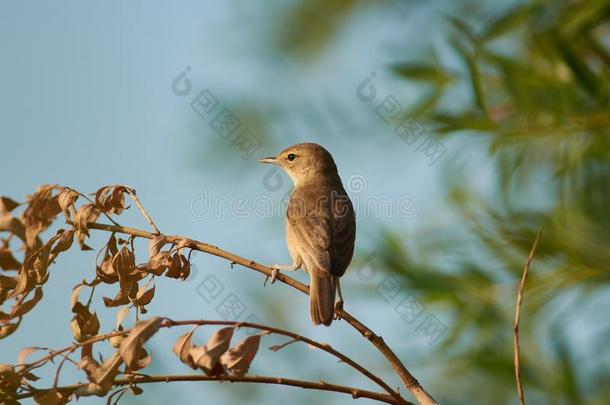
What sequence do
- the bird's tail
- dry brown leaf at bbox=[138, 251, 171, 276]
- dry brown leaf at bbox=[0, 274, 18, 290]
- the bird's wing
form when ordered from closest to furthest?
dry brown leaf at bbox=[0, 274, 18, 290] < dry brown leaf at bbox=[138, 251, 171, 276] < the bird's tail < the bird's wing

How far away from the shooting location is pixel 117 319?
85.8 inches

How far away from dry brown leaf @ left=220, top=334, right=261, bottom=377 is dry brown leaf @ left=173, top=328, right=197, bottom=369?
0.08m

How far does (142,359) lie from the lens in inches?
77.2

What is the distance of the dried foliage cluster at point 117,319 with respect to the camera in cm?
186

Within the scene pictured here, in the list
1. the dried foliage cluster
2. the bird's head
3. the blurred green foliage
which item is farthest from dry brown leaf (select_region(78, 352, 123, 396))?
the bird's head

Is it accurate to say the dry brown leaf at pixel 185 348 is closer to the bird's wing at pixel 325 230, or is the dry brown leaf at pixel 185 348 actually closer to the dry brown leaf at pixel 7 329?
the dry brown leaf at pixel 7 329

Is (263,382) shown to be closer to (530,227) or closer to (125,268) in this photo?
(125,268)

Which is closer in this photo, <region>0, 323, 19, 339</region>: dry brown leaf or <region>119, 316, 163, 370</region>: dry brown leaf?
<region>119, 316, 163, 370</region>: dry brown leaf

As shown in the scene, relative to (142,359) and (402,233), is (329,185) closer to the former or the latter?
(402,233)

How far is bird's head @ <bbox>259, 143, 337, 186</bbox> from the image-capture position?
5375 mm

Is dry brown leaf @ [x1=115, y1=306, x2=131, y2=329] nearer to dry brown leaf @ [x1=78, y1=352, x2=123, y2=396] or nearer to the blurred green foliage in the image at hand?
dry brown leaf @ [x1=78, y1=352, x2=123, y2=396]

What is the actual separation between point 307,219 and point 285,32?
105 centimetres

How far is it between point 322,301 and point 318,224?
103 centimetres

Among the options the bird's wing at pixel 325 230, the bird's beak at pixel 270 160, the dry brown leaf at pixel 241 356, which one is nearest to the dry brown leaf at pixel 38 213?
the dry brown leaf at pixel 241 356
